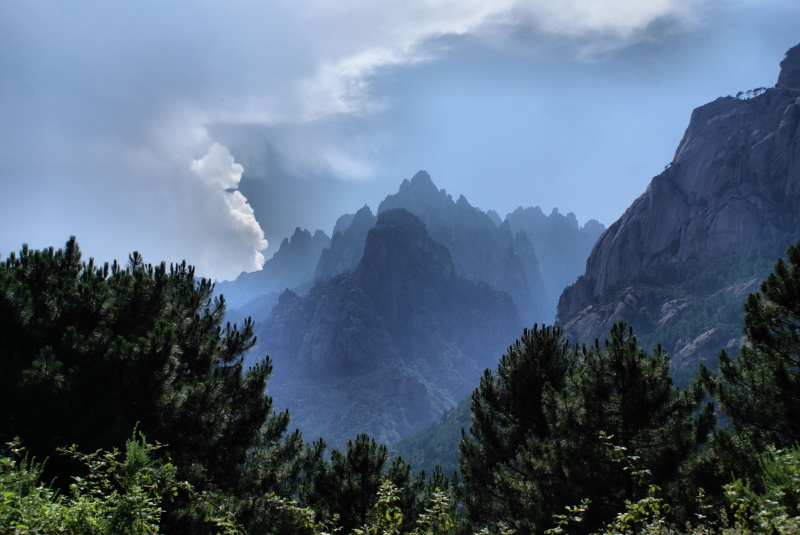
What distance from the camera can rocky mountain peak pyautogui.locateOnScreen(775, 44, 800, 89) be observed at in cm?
14593

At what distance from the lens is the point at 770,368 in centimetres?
996

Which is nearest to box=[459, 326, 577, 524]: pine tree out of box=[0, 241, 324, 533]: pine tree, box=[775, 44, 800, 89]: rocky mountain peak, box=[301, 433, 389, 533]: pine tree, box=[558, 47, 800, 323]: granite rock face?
box=[301, 433, 389, 533]: pine tree

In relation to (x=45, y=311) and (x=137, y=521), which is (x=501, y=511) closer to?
(x=137, y=521)

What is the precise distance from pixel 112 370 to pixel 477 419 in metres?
13.8

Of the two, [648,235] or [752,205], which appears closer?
[752,205]

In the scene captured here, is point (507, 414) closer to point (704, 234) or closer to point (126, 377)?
point (126, 377)

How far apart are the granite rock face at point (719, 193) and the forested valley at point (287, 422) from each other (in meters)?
152

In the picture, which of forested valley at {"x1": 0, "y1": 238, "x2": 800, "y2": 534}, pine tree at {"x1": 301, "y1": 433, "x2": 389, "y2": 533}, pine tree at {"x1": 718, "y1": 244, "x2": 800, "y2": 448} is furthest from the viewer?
pine tree at {"x1": 301, "y1": 433, "x2": 389, "y2": 533}

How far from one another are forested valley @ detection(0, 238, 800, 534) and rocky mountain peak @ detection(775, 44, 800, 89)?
7793 inches

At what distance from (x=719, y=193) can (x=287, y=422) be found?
167 m

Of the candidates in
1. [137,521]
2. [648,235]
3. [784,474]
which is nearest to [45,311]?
[137,521]

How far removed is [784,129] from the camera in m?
124

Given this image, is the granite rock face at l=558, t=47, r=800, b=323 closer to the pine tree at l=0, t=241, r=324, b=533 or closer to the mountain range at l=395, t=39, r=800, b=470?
the mountain range at l=395, t=39, r=800, b=470

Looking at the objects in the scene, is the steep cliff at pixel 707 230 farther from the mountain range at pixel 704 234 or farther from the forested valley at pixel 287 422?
the forested valley at pixel 287 422
